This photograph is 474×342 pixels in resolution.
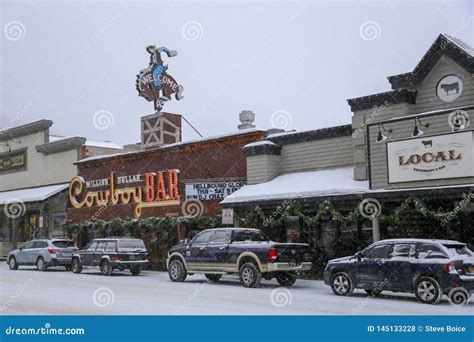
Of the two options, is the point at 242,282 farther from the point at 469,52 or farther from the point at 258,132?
the point at 469,52

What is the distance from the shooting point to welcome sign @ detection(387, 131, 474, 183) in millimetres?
17562

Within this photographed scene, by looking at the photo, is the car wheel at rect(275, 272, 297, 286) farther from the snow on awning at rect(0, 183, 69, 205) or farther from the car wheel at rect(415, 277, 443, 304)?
the snow on awning at rect(0, 183, 69, 205)

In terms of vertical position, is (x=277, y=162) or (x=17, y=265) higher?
(x=277, y=162)

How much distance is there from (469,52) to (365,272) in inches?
333

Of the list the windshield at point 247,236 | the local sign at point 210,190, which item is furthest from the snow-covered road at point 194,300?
the local sign at point 210,190

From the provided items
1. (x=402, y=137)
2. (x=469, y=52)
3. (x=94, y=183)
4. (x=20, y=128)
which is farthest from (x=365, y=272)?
(x=20, y=128)

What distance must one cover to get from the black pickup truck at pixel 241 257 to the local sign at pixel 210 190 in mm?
5543

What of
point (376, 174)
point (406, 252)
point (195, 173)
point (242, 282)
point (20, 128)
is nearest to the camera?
point (406, 252)
